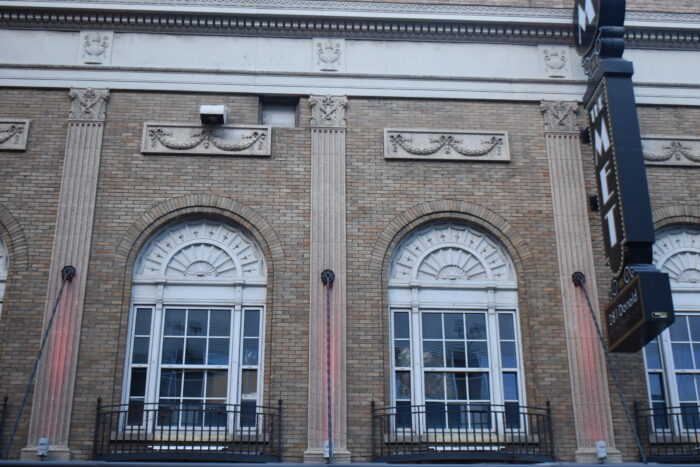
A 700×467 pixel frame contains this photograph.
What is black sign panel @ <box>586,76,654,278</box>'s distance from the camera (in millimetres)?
13094

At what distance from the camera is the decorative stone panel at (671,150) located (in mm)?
15688

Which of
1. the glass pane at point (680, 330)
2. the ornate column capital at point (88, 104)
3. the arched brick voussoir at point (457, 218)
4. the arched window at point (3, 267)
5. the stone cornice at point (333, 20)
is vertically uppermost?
the stone cornice at point (333, 20)

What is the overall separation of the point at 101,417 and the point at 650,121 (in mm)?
10712

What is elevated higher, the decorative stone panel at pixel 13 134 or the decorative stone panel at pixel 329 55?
the decorative stone panel at pixel 329 55

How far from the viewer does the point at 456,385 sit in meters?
14.2

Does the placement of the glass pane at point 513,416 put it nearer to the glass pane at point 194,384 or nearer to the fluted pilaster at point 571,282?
the fluted pilaster at point 571,282

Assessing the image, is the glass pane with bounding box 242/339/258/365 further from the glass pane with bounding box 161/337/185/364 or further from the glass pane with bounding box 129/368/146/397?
the glass pane with bounding box 129/368/146/397

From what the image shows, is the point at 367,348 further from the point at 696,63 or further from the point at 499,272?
the point at 696,63

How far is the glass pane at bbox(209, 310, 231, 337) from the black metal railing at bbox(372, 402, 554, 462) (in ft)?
8.89

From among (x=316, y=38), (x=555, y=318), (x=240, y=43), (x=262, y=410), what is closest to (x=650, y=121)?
(x=555, y=318)

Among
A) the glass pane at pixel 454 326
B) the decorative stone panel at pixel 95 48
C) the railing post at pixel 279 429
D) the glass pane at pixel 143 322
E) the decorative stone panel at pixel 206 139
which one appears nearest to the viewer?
the railing post at pixel 279 429

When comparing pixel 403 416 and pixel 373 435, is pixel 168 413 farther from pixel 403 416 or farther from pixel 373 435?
pixel 403 416

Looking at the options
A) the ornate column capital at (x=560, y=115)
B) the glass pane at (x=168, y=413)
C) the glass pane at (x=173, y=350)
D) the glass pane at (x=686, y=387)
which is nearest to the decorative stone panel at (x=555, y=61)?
the ornate column capital at (x=560, y=115)

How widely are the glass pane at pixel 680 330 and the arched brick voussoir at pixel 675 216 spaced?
63.3 inches
